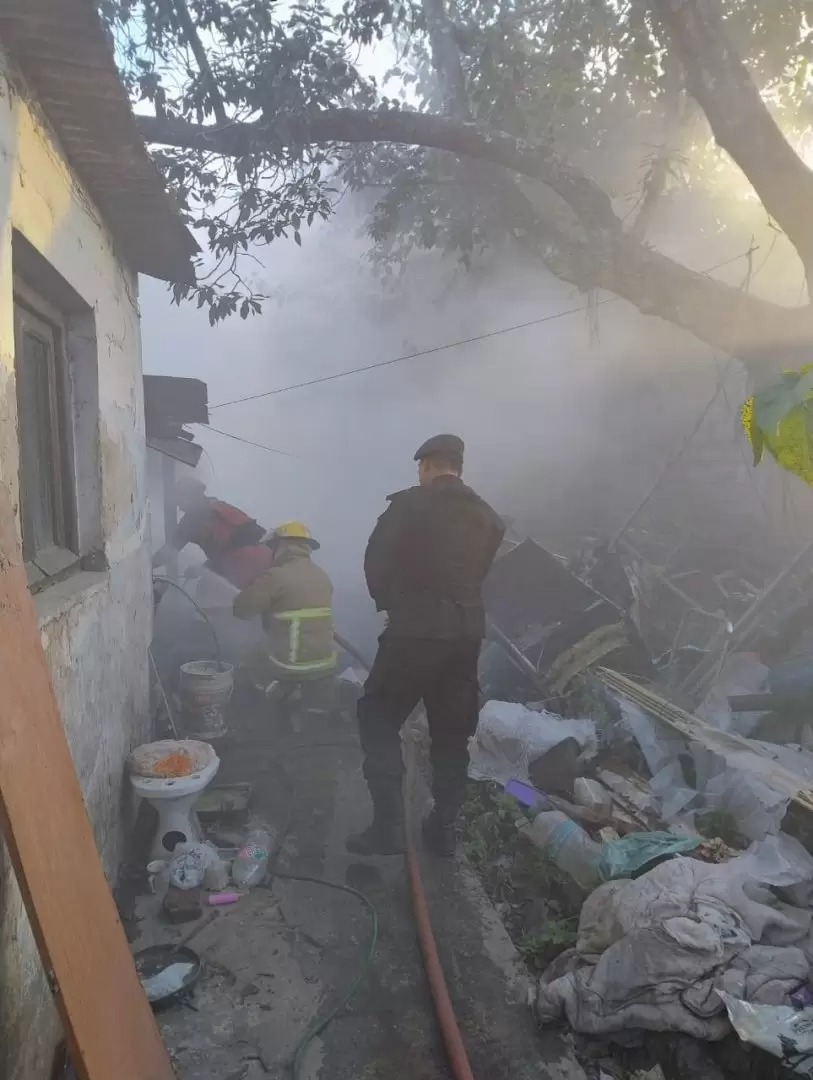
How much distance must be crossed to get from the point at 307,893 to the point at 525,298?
37.5ft

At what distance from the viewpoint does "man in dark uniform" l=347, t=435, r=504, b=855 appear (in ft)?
13.3

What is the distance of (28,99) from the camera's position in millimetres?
2816

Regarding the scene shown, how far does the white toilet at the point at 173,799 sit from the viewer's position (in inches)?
147

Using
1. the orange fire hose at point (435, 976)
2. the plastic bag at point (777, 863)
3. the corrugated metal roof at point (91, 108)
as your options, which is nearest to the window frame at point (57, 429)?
the corrugated metal roof at point (91, 108)

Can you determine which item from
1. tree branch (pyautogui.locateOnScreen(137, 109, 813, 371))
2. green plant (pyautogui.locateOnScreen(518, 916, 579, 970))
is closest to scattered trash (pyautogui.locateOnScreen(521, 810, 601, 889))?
green plant (pyautogui.locateOnScreen(518, 916, 579, 970))

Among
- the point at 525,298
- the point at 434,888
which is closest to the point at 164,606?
the point at 434,888

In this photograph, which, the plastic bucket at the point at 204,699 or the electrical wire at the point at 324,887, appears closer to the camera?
the electrical wire at the point at 324,887

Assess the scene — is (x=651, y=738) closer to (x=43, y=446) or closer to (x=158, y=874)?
(x=158, y=874)

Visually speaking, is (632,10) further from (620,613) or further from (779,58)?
(620,613)

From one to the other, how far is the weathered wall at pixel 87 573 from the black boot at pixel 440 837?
66.7 inches

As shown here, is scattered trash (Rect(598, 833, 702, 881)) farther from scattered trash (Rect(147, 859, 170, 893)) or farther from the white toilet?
scattered trash (Rect(147, 859, 170, 893))

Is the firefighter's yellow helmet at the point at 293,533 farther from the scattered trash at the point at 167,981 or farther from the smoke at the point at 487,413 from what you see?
the smoke at the point at 487,413

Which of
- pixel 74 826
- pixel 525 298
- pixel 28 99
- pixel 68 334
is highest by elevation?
pixel 525 298

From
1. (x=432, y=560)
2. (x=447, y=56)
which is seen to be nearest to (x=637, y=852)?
(x=432, y=560)
